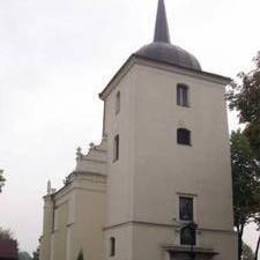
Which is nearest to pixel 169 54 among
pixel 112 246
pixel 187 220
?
pixel 187 220

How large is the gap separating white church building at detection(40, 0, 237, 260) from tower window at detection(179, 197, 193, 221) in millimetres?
52

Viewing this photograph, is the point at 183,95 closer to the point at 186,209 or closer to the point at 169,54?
the point at 169,54

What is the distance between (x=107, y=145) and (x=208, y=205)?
291 inches

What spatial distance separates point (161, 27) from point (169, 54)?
3.69 metres

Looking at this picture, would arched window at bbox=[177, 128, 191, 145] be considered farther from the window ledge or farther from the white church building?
the window ledge

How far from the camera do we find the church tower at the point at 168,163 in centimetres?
2391

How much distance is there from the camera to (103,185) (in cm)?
2817

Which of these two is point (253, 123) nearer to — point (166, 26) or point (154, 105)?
point (154, 105)

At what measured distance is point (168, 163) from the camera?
25.2 m

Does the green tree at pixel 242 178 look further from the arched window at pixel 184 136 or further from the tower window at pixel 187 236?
the tower window at pixel 187 236

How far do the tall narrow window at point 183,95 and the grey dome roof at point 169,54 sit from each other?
1209mm

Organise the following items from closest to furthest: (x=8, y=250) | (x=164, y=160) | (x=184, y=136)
Answer: (x=164, y=160), (x=184, y=136), (x=8, y=250)

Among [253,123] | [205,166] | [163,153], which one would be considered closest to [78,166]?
[163,153]

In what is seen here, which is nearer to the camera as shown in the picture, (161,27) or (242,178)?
(161,27)
